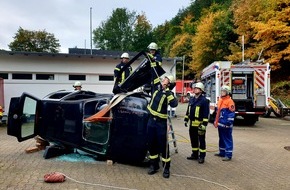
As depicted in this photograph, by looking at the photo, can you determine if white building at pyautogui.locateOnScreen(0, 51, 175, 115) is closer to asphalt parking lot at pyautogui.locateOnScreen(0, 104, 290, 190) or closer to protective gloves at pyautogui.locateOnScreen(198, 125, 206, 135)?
asphalt parking lot at pyautogui.locateOnScreen(0, 104, 290, 190)

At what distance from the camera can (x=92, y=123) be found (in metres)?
6.97

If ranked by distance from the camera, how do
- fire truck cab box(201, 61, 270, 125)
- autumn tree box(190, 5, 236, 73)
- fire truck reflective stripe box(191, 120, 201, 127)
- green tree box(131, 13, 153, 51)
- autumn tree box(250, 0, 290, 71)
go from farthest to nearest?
green tree box(131, 13, 153, 51)
autumn tree box(190, 5, 236, 73)
autumn tree box(250, 0, 290, 71)
fire truck cab box(201, 61, 270, 125)
fire truck reflective stripe box(191, 120, 201, 127)

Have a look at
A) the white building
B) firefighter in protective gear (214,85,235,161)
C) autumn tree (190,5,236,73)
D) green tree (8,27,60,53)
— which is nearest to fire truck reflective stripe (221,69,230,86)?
the white building

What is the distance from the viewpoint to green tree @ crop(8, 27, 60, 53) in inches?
1986

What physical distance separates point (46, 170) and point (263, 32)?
20.0 meters

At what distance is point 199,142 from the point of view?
770cm

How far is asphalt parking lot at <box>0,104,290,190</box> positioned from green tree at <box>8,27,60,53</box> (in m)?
44.3

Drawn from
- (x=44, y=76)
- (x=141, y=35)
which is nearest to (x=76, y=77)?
(x=44, y=76)

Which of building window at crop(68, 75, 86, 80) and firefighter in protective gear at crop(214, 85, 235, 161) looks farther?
building window at crop(68, 75, 86, 80)

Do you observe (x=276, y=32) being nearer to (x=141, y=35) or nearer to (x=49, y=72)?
(x=49, y=72)

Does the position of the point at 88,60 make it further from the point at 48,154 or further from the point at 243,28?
the point at 243,28

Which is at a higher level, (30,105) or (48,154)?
(30,105)

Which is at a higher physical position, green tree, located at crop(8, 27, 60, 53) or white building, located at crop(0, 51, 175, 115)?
green tree, located at crop(8, 27, 60, 53)

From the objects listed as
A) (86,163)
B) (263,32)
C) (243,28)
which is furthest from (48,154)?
(243,28)
